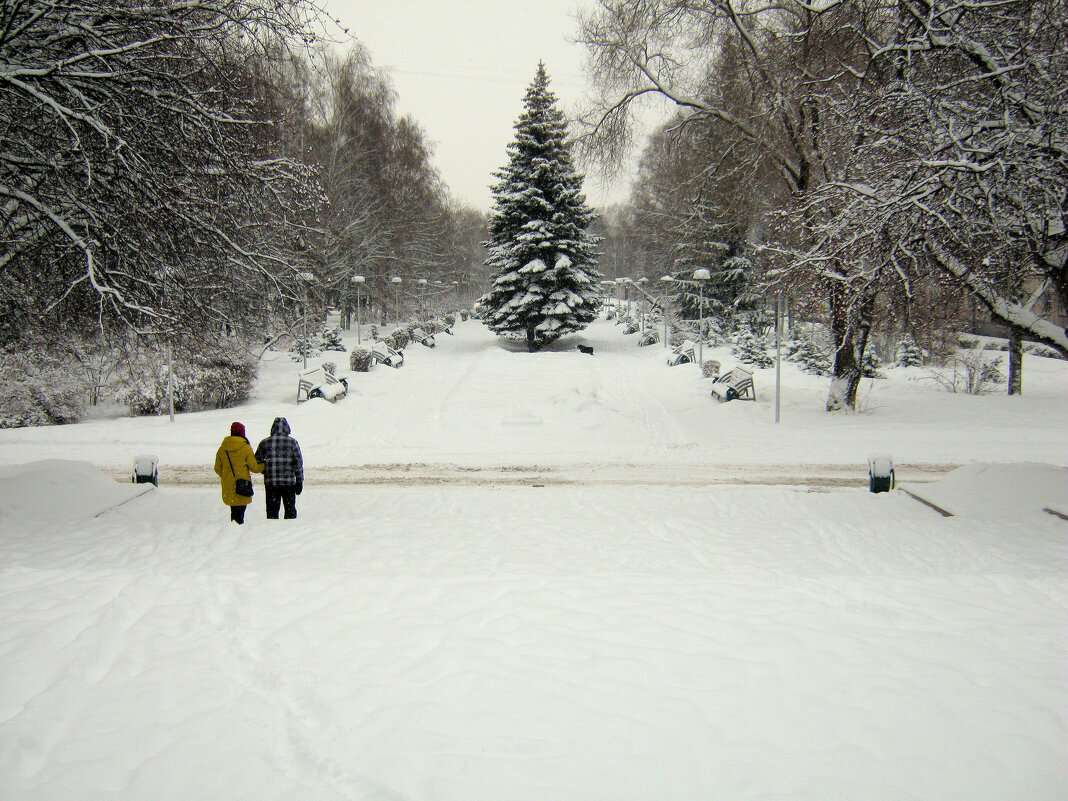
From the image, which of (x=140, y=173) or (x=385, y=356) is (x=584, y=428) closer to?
(x=140, y=173)

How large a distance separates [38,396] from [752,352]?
77.2 ft

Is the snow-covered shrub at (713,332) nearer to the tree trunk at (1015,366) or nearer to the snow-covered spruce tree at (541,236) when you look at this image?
the snow-covered spruce tree at (541,236)

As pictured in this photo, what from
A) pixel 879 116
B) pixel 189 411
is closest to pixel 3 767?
pixel 879 116

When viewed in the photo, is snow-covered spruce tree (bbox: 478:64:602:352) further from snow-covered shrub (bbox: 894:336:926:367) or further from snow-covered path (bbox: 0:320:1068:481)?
snow-covered shrub (bbox: 894:336:926:367)

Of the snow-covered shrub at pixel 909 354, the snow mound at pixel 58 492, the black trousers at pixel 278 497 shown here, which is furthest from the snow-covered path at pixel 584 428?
the snow-covered shrub at pixel 909 354

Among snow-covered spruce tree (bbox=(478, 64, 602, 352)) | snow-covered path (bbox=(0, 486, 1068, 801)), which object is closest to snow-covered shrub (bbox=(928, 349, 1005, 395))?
snow-covered spruce tree (bbox=(478, 64, 602, 352))

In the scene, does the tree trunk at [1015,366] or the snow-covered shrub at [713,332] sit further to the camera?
the snow-covered shrub at [713,332]

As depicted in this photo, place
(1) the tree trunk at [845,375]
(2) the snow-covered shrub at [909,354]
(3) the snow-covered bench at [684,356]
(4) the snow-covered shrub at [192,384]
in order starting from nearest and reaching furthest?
(1) the tree trunk at [845,375] < (4) the snow-covered shrub at [192,384] < (3) the snow-covered bench at [684,356] < (2) the snow-covered shrub at [909,354]

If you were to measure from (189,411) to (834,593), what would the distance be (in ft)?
55.8

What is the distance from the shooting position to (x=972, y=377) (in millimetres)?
19328

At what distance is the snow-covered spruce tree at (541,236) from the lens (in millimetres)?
27562

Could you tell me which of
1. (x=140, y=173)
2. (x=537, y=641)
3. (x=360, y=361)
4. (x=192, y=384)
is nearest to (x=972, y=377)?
(x=537, y=641)

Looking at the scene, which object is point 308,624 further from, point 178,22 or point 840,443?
point 840,443

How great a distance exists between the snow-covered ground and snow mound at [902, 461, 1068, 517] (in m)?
0.05
